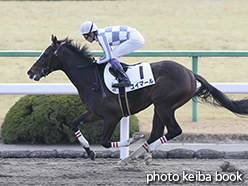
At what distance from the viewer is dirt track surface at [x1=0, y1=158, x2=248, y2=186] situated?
4102mm

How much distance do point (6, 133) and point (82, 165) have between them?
1.53 metres

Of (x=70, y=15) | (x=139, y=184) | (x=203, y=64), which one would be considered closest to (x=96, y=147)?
(x=139, y=184)

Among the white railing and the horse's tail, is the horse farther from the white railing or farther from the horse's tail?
the white railing

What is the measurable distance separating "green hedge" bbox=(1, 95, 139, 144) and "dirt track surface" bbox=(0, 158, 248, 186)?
646 millimetres

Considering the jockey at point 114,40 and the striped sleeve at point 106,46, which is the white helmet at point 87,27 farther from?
the striped sleeve at point 106,46

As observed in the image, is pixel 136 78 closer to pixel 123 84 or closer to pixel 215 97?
pixel 123 84

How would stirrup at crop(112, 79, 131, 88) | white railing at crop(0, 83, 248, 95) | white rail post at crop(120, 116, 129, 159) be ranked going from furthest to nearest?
1. white railing at crop(0, 83, 248, 95)
2. white rail post at crop(120, 116, 129, 159)
3. stirrup at crop(112, 79, 131, 88)

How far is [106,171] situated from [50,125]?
1465mm

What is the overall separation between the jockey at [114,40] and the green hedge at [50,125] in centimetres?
134

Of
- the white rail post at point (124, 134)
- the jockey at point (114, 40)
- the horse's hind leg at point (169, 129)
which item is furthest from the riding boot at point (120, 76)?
the white rail post at point (124, 134)

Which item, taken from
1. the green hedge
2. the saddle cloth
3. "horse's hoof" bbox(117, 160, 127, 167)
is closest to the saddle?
the saddle cloth

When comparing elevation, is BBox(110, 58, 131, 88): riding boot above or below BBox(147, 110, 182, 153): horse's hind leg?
above

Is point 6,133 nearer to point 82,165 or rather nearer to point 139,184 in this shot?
point 82,165

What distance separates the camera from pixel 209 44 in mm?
10602
